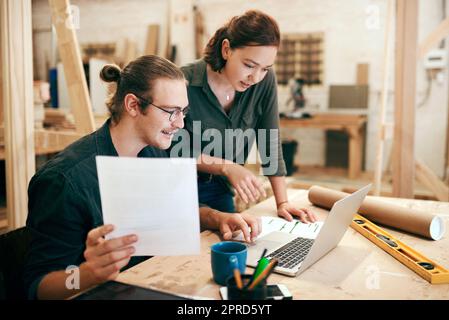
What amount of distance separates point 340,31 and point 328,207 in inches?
191

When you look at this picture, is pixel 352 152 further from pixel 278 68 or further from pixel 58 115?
pixel 58 115

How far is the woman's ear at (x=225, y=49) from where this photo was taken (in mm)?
1653

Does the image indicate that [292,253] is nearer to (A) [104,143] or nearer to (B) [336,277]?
(B) [336,277]

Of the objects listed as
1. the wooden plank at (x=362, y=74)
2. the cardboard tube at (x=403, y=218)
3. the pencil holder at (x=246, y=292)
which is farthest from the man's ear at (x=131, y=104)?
the wooden plank at (x=362, y=74)

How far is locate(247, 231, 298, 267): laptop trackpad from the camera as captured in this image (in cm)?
115

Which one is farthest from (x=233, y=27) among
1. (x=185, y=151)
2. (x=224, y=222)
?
(x=224, y=222)

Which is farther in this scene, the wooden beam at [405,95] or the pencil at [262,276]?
the wooden beam at [405,95]

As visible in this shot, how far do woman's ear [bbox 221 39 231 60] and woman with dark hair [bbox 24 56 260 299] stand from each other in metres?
0.44

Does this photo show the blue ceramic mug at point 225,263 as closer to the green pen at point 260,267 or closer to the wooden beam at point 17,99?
the green pen at point 260,267

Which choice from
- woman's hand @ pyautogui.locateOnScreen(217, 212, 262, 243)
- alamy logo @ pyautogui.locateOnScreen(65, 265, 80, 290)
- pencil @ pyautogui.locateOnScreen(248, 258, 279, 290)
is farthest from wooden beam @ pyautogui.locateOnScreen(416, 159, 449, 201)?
alamy logo @ pyautogui.locateOnScreen(65, 265, 80, 290)

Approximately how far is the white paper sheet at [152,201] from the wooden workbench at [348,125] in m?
4.61

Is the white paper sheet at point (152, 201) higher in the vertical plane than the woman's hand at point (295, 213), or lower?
higher

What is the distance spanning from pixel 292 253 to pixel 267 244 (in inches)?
4.2

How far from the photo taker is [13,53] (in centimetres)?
162
